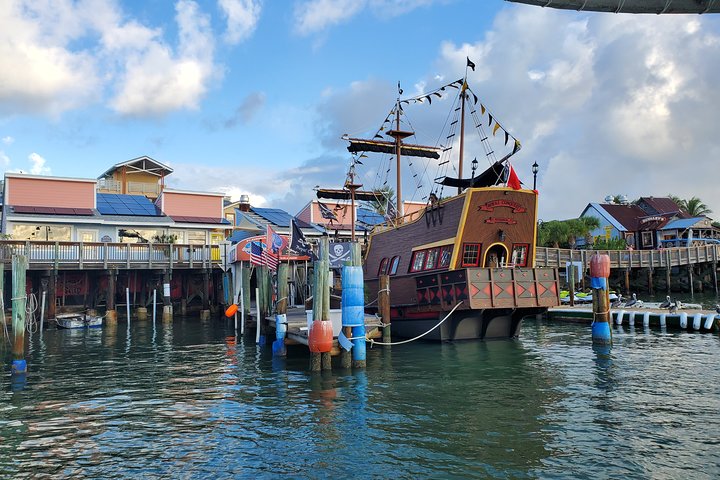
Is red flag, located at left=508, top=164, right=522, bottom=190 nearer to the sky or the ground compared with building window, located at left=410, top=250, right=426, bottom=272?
nearer to the sky

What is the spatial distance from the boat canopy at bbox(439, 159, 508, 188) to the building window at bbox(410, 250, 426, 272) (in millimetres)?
3039

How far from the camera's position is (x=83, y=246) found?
30000 millimetres

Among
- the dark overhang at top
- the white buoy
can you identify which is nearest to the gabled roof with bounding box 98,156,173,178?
the white buoy

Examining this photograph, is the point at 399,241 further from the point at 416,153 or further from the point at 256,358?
the point at 416,153

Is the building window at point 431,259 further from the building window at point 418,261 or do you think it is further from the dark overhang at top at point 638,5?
the dark overhang at top at point 638,5

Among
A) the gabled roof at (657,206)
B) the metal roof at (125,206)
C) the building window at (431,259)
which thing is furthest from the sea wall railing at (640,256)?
the metal roof at (125,206)

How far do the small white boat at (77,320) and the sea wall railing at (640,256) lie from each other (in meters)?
30.2

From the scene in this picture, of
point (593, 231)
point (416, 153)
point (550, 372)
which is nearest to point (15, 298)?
point (550, 372)

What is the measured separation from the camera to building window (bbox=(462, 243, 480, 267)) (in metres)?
20.6

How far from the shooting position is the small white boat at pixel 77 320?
92.6 feet

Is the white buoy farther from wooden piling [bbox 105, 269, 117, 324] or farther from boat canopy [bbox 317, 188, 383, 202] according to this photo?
wooden piling [bbox 105, 269, 117, 324]

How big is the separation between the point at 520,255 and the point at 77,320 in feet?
71.7

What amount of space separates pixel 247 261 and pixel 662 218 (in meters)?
48.3

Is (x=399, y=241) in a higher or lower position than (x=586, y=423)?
higher
